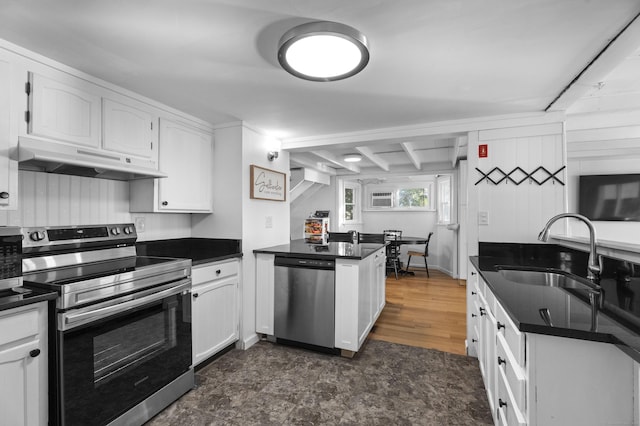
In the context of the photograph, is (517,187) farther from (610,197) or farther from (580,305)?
(610,197)

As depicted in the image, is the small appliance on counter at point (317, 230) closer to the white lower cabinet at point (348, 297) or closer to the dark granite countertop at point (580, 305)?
the white lower cabinet at point (348, 297)

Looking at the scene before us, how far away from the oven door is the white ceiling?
1.37m

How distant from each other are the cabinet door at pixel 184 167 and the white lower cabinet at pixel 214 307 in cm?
61

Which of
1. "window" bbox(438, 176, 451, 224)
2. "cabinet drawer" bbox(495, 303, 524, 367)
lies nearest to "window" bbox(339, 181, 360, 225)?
"window" bbox(438, 176, 451, 224)

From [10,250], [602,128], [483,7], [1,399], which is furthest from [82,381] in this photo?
[602,128]

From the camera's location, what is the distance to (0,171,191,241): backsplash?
1865mm

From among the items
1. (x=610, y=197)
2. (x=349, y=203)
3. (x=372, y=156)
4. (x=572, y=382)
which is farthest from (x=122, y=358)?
(x=349, y=203)

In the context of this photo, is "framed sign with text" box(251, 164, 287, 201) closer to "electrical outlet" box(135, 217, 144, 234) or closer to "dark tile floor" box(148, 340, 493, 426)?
"electrical outlet" box(135, 217, 144, 234)

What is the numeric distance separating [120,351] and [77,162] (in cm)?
111

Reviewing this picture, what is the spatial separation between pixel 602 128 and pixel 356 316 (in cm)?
320

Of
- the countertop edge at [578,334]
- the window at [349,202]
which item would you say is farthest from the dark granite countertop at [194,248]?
the window at [349,202]

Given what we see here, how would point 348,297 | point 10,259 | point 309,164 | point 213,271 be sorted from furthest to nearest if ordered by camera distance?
point 309,164 < point 348,297 < point 213,271 < point 10,259

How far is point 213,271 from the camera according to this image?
251 centimetres

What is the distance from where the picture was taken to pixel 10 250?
1455mm
